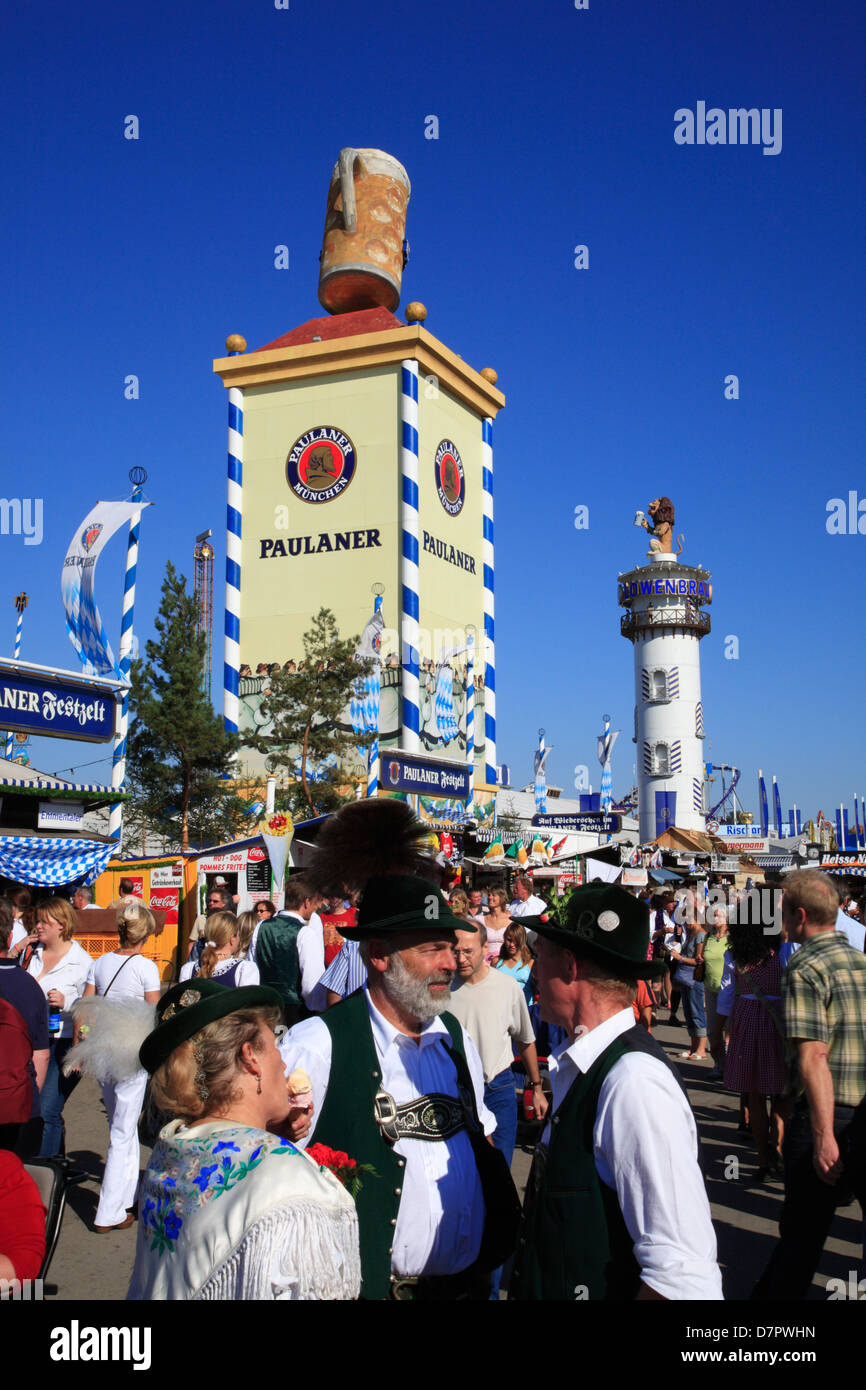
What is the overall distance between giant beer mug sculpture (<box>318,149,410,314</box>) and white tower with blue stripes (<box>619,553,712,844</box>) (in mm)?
31242

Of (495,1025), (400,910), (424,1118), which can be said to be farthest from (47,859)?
(424,1118)

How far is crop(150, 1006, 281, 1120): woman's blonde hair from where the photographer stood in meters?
2.18

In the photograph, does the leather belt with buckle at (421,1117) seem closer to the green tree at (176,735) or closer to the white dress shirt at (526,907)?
the white dress shirt at (526,907)

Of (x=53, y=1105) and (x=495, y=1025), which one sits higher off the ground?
(x=495, y=1025)

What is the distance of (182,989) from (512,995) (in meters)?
3.80

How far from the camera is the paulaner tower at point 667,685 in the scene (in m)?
66.3

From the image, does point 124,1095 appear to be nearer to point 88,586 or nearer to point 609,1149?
point 609,1149

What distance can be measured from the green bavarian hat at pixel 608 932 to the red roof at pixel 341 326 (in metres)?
42.0

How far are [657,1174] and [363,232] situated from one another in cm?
4675

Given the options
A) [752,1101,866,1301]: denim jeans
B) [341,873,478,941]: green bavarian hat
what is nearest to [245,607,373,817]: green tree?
[752,1101,866,1301]: denim jeans

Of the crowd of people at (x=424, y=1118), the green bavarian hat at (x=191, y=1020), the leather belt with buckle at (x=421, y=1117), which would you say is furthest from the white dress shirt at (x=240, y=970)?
the green bavarian hat at (x=191, y=1020)

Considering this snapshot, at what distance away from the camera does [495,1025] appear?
5.97 m
